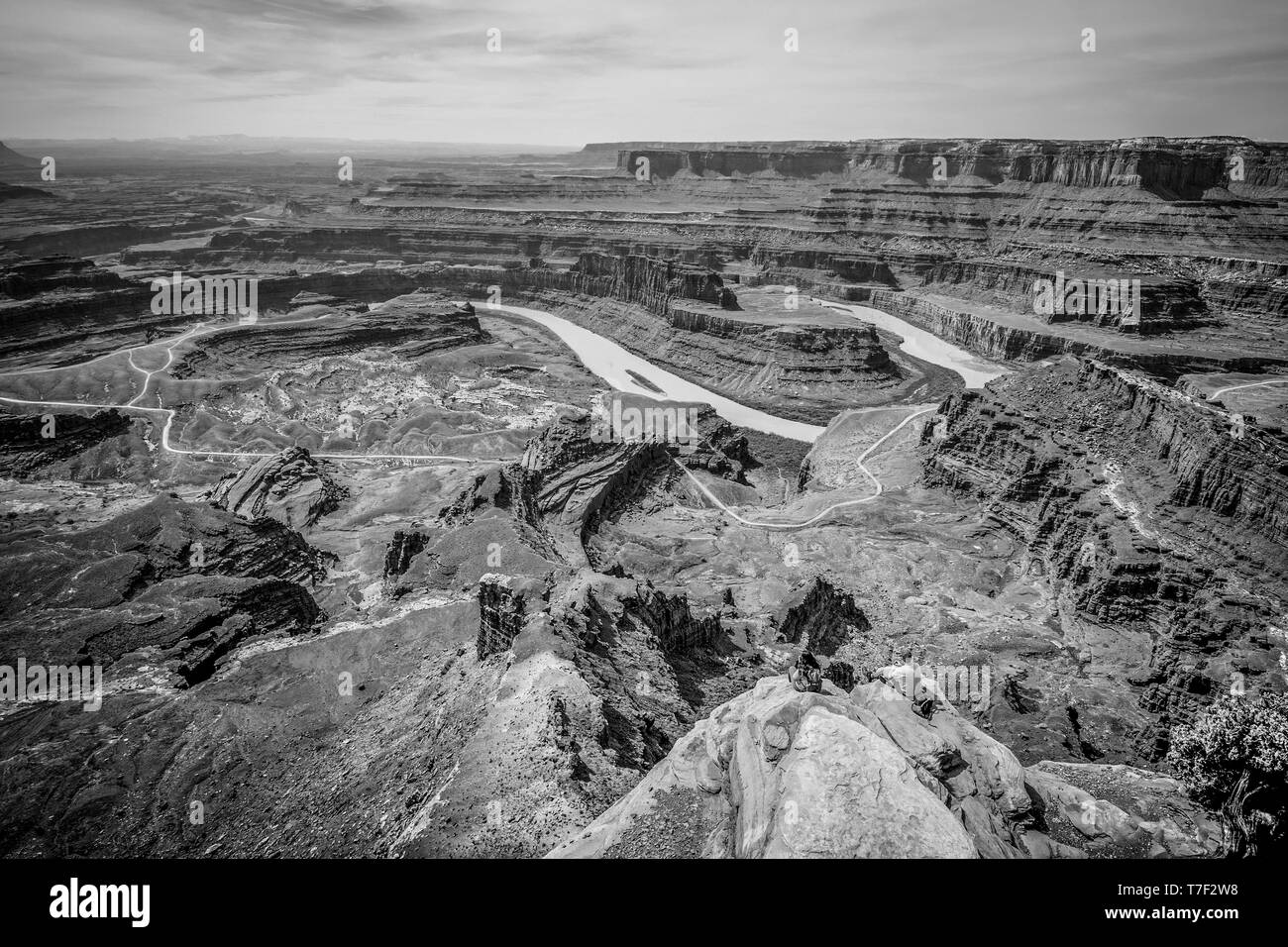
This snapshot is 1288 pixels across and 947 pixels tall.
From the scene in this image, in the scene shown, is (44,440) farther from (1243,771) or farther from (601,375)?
(1243,771)

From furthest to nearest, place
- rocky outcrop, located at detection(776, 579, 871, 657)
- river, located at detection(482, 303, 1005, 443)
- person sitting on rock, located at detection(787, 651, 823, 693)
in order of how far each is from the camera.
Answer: river, located at detection(482, 303, 1005, 443)
rocky outcrop, located at detection(776, 579, 871, 657)
person sitting on rock, located at detection(787, 651, 823, 693)

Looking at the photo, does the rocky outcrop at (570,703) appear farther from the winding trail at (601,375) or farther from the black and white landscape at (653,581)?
the winding trail at (601,375)

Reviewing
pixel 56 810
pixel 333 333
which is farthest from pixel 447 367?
pixel 56 810

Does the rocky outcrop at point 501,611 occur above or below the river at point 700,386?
below

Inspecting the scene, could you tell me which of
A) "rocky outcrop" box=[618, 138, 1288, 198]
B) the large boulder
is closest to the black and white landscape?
the large boulder

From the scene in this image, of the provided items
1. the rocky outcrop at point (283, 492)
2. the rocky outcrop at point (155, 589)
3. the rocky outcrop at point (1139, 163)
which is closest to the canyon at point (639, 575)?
the rocky outcrop at point (155, 589)

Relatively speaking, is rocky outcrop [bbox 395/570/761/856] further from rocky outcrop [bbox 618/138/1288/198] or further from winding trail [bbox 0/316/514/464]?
rocky outcrop [bbox 618/138/1288/198]
